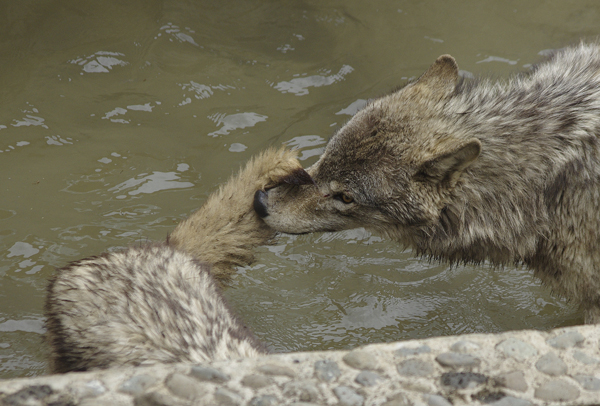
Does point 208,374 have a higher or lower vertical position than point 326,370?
higher

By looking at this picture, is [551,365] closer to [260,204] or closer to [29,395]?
[260,204]

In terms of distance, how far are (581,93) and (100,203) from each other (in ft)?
14.8

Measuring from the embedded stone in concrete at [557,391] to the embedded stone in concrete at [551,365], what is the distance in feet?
0.18

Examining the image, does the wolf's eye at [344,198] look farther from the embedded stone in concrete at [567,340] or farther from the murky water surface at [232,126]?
the embedded stone in concrete at [567,340]

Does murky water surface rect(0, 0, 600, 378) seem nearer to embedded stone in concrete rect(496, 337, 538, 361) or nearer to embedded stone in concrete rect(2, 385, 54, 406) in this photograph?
embedded stone in concrete rect(2, 385, 54, 406)

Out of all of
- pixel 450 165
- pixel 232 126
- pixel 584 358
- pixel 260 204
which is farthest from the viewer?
pixel 232 126

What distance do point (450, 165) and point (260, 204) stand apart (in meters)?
1.37

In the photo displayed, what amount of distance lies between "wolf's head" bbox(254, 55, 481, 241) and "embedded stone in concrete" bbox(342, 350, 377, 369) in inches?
53.1

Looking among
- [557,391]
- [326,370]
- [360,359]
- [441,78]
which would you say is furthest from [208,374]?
[441,78]

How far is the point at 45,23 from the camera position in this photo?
23.8ft

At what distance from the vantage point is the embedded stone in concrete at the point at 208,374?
9.53 feet

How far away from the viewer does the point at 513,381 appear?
3.02 metres

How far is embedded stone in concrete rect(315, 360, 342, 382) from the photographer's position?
3000mm

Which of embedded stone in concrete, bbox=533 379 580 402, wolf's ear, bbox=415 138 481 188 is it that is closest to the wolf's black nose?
wolf's ear, bbox=415 138 481 188
